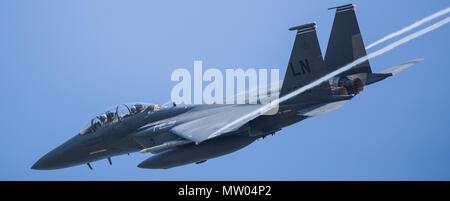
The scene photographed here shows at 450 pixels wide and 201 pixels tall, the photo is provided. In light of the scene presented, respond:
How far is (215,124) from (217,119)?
1.74 ft

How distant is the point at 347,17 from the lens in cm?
2059

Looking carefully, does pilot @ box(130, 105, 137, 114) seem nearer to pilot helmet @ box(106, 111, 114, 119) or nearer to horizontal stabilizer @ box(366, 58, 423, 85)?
pilot helmet @ box(106, 111, 114, 119)

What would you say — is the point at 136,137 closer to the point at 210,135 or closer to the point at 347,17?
the point at 210,135

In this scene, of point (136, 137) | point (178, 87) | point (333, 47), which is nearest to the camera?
point (136, 137)

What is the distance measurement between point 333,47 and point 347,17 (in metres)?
1.09

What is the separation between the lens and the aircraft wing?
51.6 feet

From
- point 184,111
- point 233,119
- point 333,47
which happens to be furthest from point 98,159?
point 333,47

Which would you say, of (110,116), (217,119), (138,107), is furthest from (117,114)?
(217,119)

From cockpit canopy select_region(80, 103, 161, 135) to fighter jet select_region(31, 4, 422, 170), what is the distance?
3 cm

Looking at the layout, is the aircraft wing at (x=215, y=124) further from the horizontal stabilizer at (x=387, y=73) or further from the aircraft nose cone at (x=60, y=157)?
the horizontal stabilizer at (x=387, y=73)

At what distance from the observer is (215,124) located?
16.4 meters

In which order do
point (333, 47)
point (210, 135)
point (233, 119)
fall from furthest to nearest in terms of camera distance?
1. point (333, 47)
2. point (233, 119)
3. point (210, 135)

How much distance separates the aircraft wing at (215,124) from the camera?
51.6 ft

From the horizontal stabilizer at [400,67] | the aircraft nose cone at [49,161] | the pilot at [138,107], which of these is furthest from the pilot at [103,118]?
the horizontal stabilizer at [400,67]
